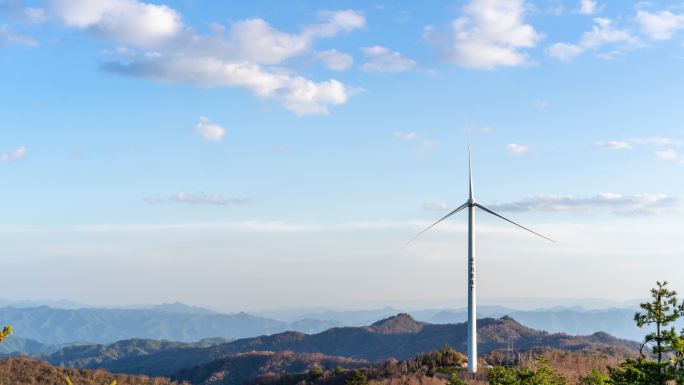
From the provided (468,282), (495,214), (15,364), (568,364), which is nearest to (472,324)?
(468,282)

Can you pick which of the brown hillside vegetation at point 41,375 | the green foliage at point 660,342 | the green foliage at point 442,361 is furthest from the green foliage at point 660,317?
the brown hillside vegetation at point 41,375

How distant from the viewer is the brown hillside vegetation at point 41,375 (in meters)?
160

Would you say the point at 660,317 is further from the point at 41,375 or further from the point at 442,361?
the point at 41,375

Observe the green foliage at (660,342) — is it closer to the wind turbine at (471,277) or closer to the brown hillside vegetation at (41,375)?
the wind turbine at (471,277)

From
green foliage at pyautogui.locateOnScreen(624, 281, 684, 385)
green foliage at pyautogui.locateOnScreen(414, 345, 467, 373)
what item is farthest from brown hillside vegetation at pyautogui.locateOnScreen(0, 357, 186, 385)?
green foliage at pyautogui.locateOnScreen(624, 281, 684, 385)

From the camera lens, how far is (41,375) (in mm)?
166750

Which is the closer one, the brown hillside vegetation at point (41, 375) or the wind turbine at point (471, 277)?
the wind turbine at point (471, 277)

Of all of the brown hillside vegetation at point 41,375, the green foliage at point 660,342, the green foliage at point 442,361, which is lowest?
the brown hillside vegetation at point 41,375

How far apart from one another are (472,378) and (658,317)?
5344cm

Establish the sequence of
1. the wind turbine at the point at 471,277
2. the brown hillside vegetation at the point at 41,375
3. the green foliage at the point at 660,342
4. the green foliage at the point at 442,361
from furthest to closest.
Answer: the brown hillside vegetation at the point at 41,375
the green foliage at the point at 442,361
the wind turbine at the point at 471,277
the green foliage at the point at 660,342

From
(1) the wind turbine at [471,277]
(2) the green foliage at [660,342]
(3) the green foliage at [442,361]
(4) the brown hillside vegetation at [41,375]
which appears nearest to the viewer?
(2) the green foliage at [660,342]

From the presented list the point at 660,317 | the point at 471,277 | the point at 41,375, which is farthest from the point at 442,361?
the point at 41,375

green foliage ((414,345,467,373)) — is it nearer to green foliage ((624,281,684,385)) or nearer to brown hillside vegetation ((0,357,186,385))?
green foliage ((624,281,684,385))

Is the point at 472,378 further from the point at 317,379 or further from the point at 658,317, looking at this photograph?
Result: the point at 317,379
